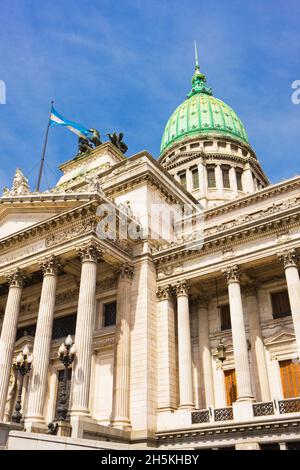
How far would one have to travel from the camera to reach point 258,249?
24.8 m

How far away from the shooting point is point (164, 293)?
27.3 meters

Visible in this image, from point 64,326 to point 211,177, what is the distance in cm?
2908

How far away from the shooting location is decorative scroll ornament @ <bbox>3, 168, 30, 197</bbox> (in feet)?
99.0

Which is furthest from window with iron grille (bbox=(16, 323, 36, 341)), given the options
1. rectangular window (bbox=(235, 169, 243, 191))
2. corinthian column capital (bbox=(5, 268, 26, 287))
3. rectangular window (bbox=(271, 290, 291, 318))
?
rectangular window (bbox=(235, 169, 243, 191))

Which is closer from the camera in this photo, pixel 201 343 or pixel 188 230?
pixel 201 343

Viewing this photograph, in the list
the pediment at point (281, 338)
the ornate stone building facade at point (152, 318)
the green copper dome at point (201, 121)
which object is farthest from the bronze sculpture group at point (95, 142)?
the pediment at point (281, 338)

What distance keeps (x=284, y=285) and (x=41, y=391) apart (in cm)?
1437

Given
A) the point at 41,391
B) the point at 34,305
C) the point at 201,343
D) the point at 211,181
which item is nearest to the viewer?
the point at 41,391

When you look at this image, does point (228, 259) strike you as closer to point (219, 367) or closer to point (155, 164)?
point (219, 367)

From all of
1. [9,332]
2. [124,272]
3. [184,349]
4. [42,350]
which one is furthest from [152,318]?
[9,332]

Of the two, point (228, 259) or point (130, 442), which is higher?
point (228, 259)

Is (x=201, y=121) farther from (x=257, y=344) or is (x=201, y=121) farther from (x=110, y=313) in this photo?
(x=257, y=344)
